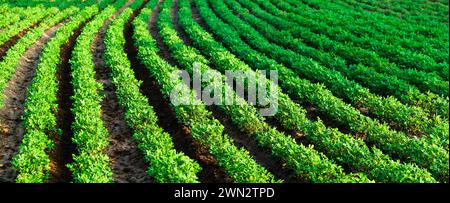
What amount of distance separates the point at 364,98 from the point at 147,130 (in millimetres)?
6053

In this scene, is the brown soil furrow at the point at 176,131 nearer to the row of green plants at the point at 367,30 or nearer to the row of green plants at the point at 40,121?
the row of green plants at the point at 40,121

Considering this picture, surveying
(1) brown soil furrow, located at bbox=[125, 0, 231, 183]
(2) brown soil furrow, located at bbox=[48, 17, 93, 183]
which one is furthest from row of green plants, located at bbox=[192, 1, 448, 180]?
(2) brown soil furrow, located at bbox=[48, 17, 93, 183]

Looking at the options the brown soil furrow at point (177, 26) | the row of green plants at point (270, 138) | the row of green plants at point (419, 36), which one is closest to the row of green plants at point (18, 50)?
the row of green plants at point (270, 138)

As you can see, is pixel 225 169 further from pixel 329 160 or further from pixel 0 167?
pixel 0 167

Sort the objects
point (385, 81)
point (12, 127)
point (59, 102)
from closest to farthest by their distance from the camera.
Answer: point (12, 127) < point (59, 102) < point (385, 81)

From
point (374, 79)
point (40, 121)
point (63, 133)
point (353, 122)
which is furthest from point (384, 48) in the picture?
point (40, 121)

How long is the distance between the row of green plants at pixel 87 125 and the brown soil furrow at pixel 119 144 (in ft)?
0.64

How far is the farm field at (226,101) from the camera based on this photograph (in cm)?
878

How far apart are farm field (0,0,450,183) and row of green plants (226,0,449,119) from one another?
52 mm

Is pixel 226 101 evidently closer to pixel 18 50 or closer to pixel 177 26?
pixel 18 50

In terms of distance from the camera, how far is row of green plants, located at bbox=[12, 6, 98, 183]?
855 centimetres

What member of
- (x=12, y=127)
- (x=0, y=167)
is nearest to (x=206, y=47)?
(x=12, y=127)
